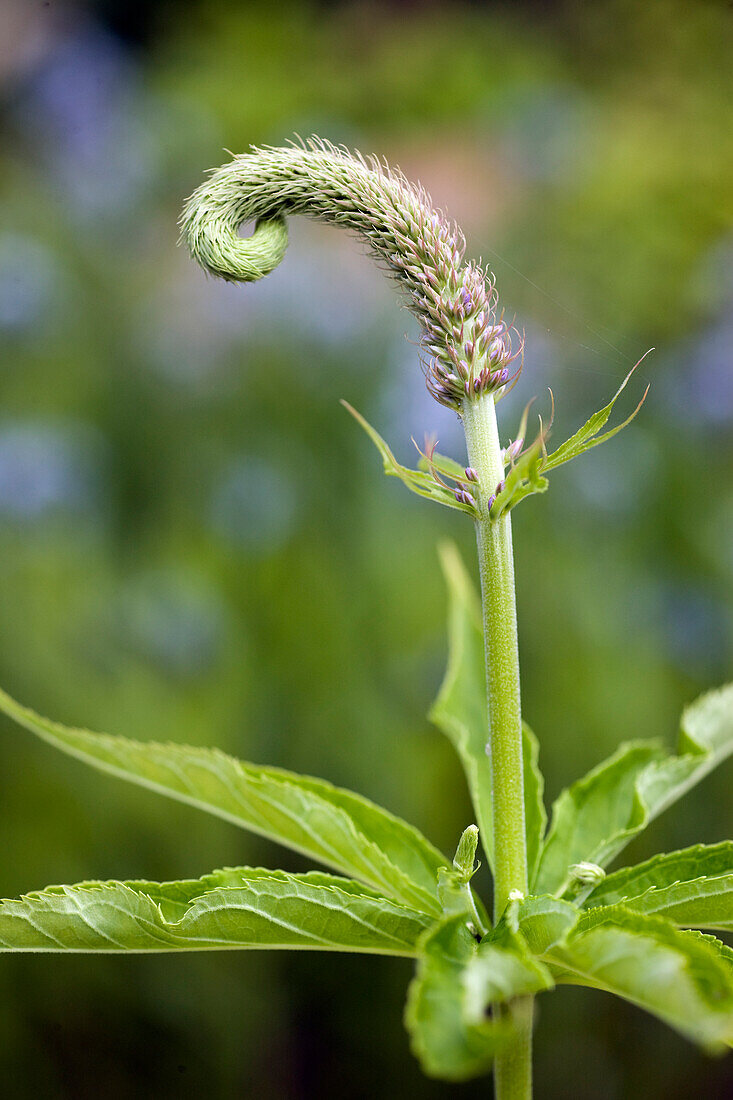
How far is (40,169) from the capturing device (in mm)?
3514

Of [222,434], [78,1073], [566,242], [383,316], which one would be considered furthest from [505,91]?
[78,1073]

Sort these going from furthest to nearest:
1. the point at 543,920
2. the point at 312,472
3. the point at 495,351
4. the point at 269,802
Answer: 1. the point at 312,472
2. the point at 269,802
3. the point at 495,351
4. the point at 543,920

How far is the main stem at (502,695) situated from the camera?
1000mm

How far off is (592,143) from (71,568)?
7.42 feet

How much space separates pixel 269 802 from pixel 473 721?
0.37 metres

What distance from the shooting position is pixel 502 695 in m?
1.00

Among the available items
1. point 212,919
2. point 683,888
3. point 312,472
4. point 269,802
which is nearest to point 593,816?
point 683,888

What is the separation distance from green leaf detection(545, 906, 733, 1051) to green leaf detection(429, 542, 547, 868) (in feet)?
1.05

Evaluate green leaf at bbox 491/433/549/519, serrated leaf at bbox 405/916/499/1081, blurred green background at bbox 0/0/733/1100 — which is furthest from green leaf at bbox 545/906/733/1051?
blurred green background at bbox 0/0/733/1100

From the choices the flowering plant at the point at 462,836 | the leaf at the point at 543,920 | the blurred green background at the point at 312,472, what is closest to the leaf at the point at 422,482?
the flowering plant at the point at 462,836

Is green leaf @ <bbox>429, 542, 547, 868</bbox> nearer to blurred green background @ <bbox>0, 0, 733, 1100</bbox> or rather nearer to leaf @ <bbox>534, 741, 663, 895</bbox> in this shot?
leaf @ <bbox>534, 741, 663, 895</bbox>

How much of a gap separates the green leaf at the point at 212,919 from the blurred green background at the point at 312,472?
1.57 m

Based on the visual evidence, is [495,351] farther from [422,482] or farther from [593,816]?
[593,816]

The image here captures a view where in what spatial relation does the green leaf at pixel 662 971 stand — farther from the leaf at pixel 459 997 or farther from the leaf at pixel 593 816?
the leaf at pixel 593 816
